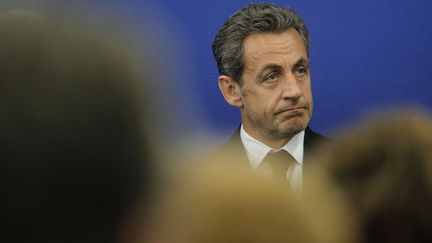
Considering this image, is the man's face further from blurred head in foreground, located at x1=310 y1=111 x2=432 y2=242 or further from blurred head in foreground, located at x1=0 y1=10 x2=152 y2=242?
blurred head in foreground, located at x1=0 y1=10 x2=152 y2=242

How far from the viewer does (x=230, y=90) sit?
151 cm

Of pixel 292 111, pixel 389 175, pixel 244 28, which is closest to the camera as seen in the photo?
pixel 389 175

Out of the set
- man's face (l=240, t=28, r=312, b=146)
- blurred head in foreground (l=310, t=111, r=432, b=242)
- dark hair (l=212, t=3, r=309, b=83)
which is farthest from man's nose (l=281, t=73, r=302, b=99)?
blurred head in foreground (l=310, t=111, r=432, b=242)

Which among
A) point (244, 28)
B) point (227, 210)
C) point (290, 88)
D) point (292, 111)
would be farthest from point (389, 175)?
point (244, 28)

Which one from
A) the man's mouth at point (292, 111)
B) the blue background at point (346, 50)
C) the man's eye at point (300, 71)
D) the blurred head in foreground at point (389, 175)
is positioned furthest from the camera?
the blue background at point (346, 50)

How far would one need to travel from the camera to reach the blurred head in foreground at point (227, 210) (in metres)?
0.42

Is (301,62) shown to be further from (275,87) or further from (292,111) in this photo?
(292,111)

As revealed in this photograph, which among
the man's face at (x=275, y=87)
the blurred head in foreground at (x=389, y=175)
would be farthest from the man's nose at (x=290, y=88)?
the blurred head in foreground at (x=389, y=175)

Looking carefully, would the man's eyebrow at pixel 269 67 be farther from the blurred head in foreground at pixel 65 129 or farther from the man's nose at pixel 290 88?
the blurred head in foreground at pixel 65 129

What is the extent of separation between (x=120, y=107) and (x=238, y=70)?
1.16 meters

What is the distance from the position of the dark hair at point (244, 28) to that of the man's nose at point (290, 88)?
0.14 metres

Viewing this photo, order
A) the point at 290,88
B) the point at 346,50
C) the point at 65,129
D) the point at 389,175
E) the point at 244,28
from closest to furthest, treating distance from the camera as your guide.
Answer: the point at 65,129 < the point at 389,175 < the point at 290,88 < the point at 244,28 < the point at 346,50

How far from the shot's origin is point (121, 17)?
38 cm

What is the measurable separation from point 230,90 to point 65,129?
116cm
